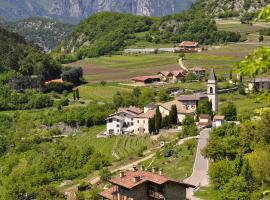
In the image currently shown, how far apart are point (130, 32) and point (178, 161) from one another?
290 feet

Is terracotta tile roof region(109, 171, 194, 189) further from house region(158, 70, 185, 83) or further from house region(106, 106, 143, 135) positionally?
house region(158, 70, 185, 83)

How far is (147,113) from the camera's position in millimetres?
51781

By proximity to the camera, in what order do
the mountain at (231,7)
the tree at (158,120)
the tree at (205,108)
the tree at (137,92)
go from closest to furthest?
the tree at (158,120)
the tree at (205,108)
the tree at (137,92)
the mountain at (231,7)

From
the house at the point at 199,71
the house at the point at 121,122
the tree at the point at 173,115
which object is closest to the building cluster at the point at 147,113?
the house at the point at 121,122

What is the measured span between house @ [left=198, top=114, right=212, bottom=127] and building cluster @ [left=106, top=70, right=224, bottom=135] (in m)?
2.94

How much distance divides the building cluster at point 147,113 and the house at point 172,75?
1888 centimetres

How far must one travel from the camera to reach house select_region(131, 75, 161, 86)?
7256cm

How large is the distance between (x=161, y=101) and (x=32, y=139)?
43.6 feet

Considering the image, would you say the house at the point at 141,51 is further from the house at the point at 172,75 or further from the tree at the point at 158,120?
the tree at the point at 158,120

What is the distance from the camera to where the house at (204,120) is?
155 ft

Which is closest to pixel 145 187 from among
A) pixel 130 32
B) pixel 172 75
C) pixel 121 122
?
pixel 121 122

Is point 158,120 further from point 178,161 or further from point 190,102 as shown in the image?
point 178,161

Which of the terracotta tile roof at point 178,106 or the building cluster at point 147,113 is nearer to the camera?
the building cluster at point 147,113


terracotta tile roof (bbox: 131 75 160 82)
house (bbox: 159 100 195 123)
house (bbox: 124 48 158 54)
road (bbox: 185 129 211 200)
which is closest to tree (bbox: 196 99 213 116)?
house (bbox: 159 100 195 123)
